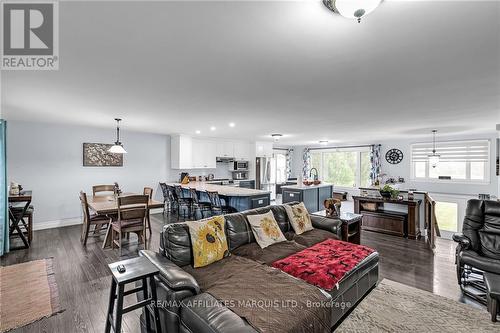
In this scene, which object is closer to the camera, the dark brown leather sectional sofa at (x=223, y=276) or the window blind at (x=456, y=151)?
the dark brown leather sectional sofa at (x=223, y=276)

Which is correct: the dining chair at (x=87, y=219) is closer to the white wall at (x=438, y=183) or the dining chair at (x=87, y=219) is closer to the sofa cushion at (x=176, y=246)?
the sofa cushion at (x=176, y=246)

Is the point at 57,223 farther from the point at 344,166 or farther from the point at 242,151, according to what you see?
the point at 344,166

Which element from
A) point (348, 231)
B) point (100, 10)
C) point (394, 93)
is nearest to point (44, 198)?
point (100, 10)

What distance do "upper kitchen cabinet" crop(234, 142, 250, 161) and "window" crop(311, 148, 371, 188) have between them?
3455 millimetres

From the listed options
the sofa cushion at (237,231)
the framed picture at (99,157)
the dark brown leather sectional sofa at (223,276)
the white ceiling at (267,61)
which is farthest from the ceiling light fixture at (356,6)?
the framed picture at (99,157)

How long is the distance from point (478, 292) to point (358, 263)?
1.68m

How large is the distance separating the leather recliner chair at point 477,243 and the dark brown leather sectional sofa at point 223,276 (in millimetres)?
1148

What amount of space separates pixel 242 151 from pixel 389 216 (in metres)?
5.40

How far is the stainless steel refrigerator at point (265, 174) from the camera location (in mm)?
9328

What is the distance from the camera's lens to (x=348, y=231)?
12.9 feet

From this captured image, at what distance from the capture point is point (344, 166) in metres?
10.2

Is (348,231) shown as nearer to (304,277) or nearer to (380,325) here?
(380,325)

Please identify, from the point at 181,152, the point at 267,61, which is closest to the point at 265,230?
the point at 267,61

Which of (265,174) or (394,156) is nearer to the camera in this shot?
(394,156)
